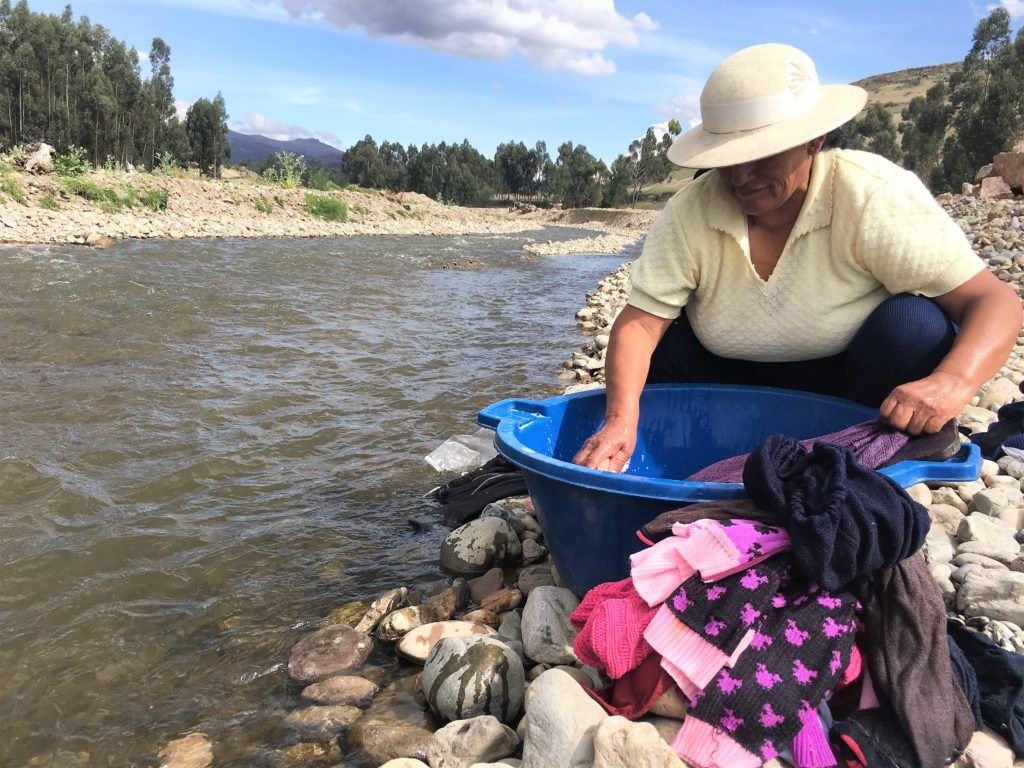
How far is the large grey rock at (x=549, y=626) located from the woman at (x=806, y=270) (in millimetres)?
400

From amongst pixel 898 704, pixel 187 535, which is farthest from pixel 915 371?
pixel 187 535

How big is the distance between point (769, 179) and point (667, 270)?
0.39 m

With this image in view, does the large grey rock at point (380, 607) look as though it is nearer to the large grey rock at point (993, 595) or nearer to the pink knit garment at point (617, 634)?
the pink knit garment at point (617, 634)

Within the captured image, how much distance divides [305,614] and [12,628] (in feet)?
2.69

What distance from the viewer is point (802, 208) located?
1.89 metres

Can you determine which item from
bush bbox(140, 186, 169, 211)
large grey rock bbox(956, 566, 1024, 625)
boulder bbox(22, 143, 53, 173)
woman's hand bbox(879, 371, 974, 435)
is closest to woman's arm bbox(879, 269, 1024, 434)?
woman's hand bbox(879, 371, 974, 435)

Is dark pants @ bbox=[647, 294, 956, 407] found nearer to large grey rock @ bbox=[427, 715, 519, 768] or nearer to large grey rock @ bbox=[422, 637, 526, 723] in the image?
large grey rock @ bbox=[422, 637, 526, 723]

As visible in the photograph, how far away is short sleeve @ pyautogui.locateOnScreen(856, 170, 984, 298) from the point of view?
1.77m

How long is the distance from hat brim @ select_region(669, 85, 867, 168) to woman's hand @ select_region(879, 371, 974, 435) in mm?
631

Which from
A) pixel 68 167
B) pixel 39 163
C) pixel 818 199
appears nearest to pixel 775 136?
pixel 818 199

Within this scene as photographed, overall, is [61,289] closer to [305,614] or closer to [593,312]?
[593,312]

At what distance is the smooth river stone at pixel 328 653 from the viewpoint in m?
1.88

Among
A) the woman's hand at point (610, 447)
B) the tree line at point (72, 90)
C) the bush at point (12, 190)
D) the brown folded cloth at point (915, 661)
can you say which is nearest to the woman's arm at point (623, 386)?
the woman's hand at point (610, 447)

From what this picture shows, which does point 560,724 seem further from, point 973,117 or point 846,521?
point 973,117
